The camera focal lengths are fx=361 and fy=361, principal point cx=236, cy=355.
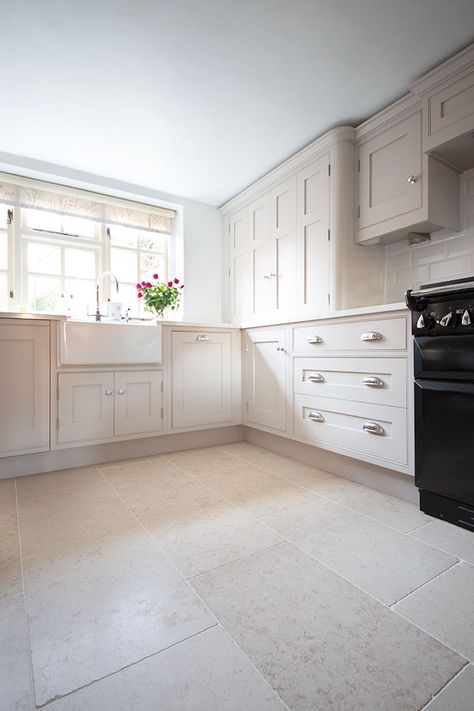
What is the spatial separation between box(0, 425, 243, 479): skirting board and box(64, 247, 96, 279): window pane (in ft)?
4.90

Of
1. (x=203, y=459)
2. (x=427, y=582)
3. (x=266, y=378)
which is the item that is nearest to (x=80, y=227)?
(x=266, y=378)

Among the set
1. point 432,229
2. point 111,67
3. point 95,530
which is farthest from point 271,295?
point 95,530

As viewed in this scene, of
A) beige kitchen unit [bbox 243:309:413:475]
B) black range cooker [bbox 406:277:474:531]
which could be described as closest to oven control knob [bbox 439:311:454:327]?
black range cooker [bbox 406:277:474:531]

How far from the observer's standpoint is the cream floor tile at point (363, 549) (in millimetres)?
1105

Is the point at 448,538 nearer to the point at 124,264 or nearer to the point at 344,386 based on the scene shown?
the point at 344,386

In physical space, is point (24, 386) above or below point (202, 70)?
below

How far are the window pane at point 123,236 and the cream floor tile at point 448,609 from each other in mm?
3211

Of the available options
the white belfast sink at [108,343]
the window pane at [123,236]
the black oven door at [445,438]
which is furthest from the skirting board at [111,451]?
the window pane at [123,236]

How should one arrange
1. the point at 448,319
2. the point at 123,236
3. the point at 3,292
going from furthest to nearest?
1. the point at 123,236
2. the point at 3,292
3. the point at 448,319

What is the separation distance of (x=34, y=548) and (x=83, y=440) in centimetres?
104

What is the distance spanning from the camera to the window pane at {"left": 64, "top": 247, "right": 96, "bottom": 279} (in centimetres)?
302

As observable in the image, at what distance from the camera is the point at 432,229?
2146 mm

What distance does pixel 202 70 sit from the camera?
1.90m

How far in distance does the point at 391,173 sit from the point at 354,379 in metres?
1.28
